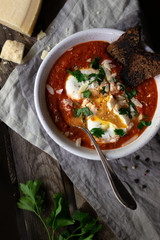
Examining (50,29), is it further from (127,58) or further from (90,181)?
(90,181)

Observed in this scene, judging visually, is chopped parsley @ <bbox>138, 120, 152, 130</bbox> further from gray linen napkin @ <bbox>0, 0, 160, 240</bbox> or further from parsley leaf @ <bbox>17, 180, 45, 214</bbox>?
parsley leaf @ <bbox>17, 180, 45, 214</bbox>

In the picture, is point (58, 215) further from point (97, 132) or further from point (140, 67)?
point (140, 67)

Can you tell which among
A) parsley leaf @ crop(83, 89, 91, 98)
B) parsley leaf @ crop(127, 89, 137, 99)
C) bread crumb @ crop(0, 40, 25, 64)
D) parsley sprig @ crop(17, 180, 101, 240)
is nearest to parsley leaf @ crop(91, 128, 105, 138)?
parsley leaf @ crop(83, 89, 91, 98)

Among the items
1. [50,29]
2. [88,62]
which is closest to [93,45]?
[88,62]

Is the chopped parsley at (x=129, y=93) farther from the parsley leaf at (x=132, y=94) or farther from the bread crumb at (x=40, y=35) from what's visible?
the bread crumb at (x=40, y=35)

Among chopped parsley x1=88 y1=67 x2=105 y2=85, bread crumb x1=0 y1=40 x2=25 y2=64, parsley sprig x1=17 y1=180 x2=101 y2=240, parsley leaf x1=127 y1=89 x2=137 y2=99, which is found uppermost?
bread crumb x1=0 y1=40 x2=25 y2=64

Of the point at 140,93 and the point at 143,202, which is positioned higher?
the point at 140,93
